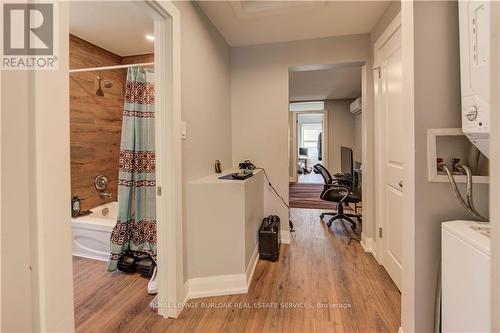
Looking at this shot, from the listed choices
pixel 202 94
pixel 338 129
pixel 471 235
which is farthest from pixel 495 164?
pixel 338 129

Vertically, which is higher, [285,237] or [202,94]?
[202,94]

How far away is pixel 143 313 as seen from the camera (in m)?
1.76

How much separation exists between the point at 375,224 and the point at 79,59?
12.2ft

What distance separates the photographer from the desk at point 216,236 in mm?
1946

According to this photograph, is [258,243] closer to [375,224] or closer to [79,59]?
[375,224]

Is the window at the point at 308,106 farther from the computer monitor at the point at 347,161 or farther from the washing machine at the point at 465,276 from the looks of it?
the washing machine at the point at 465,276

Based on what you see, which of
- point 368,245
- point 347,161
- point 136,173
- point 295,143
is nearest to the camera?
point 136,173

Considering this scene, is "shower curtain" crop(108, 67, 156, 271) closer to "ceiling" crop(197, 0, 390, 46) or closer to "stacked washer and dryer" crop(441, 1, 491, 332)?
"ceiling" crop(197, 0, 390, 46)

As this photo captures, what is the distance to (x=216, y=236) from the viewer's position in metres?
1.98

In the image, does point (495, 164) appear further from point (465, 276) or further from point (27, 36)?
point (27, 36)

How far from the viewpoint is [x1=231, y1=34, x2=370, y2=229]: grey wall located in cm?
293

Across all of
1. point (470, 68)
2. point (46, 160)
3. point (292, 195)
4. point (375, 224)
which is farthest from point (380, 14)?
point (292, 195)

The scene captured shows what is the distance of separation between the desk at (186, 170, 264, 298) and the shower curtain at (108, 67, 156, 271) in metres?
0.62

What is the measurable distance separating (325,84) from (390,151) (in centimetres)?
318
